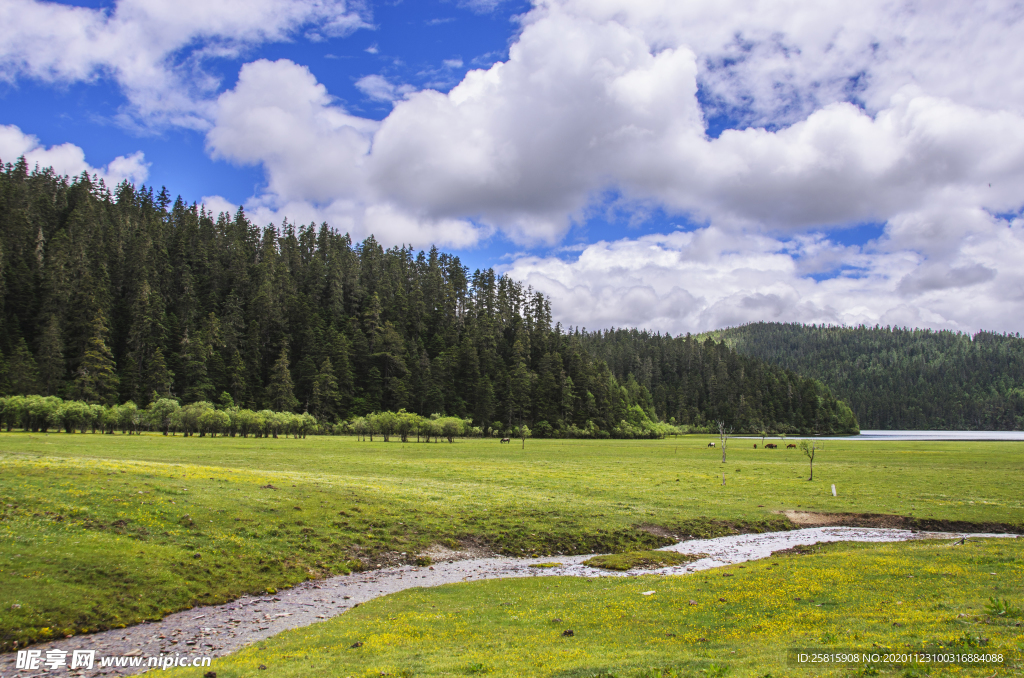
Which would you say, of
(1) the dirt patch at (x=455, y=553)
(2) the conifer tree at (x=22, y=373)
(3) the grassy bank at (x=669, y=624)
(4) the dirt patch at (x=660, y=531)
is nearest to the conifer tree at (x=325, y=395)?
(2) the conifer tree at (x=22, y=373)

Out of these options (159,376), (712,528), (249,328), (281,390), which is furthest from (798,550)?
(249,328)

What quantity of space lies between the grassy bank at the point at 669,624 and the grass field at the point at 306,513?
664 cm

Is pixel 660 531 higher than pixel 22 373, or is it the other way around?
pixel 22 373

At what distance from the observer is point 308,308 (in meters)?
162

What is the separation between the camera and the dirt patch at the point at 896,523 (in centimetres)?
3434

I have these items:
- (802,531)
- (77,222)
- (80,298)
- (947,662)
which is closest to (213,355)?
(80,298)

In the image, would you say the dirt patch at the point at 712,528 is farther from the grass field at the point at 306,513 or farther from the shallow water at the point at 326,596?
the shallow water at the point at 326,596

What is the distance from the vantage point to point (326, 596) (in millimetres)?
21438

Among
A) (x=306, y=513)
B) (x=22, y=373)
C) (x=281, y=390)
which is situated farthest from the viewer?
(x=281, y=390)

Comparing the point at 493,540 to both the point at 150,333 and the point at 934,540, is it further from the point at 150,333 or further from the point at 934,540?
the point at 150,333

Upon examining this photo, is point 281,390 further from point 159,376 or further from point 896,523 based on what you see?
point 896,523

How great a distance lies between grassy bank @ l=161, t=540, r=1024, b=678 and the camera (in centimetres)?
1188

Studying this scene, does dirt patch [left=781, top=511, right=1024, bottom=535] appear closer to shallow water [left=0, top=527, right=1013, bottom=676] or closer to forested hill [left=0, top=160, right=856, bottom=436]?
shallow water [left=0, top=527, right=1013, bottom=676]

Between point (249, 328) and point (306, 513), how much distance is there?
134 m
